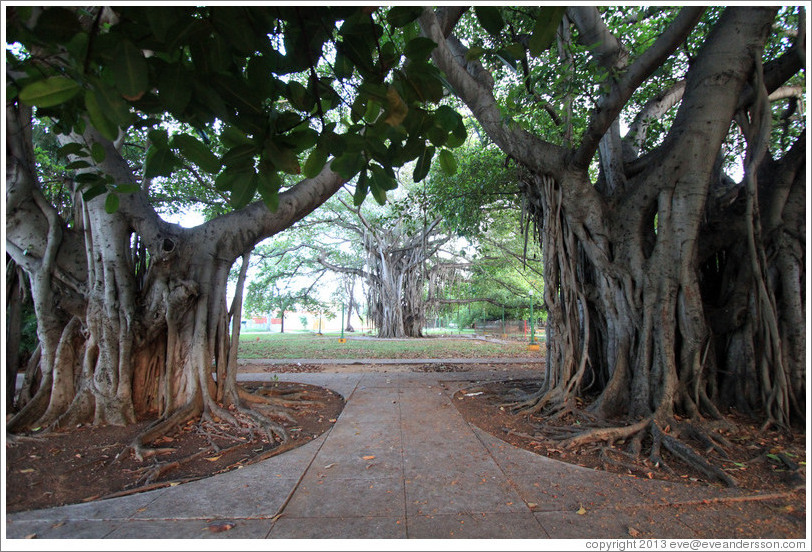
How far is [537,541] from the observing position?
6.10 feet

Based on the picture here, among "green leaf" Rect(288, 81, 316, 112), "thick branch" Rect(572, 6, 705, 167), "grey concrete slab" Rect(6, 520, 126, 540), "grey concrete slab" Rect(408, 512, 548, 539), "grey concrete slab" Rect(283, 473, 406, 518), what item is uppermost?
"thick branch" Rect(572, 6, 705, 167)

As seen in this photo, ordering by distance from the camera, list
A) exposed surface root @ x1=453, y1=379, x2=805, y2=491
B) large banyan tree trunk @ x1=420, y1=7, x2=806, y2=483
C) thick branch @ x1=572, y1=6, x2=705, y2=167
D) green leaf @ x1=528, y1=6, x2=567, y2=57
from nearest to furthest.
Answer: green leaf @ x1=528, y1=6, x2=567, y2=57, exposed surface root @ x1=453, y1=379, x2=805, y2=491, thick branch @ x1=572, y1=6, x2=705, y2=167, large banyan tree trunk @ x1=420, y1=7, x2=806, y2=483

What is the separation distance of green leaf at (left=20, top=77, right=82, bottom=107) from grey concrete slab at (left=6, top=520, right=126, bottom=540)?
2065mm

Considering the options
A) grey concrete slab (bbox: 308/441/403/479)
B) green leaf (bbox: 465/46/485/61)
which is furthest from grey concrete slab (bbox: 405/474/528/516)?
green leaf (bbox: 465/46/485/61)

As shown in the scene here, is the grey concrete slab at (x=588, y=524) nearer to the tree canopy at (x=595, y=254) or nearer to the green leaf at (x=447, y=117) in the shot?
the tree canopy at (x=595, y=254)

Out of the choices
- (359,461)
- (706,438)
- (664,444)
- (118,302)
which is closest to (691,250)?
(706,438)

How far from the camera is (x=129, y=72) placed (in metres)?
1.25

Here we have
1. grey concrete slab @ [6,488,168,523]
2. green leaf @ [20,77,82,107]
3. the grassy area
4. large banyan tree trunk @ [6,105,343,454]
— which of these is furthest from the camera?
the grassy area

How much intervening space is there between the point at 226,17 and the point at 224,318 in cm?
392

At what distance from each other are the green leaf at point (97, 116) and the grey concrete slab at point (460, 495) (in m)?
2.29

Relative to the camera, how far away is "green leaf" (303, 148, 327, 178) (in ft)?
5.96

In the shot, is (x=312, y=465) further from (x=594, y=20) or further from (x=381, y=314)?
(x=381, y=314)

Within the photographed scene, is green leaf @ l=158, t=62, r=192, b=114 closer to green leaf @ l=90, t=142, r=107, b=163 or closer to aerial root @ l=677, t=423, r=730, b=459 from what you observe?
green leaf @ l=90, t=142, r=107, b=163

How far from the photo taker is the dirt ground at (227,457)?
2621mm
